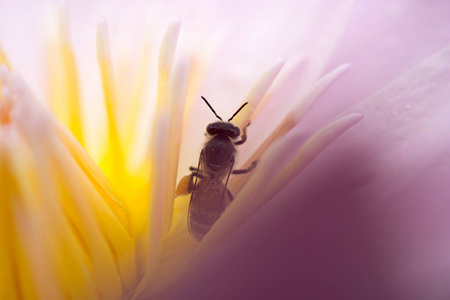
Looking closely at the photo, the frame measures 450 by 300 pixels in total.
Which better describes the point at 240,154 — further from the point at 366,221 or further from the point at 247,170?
the point at 366,221

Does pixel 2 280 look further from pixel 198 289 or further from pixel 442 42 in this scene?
pixel 442 42

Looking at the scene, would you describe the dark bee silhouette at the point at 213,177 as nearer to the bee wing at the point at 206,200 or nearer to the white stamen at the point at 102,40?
the bee wing at the point at 206,200

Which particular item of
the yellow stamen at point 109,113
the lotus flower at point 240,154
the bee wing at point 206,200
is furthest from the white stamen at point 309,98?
the yellow stamen at point 109,113

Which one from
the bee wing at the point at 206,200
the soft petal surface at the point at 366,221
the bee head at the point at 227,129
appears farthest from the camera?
the bee head at the point at 227,129

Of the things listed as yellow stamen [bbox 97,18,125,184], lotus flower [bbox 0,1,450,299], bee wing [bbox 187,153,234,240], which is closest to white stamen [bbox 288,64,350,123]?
lotus flower [bbox 0,1,450,299]

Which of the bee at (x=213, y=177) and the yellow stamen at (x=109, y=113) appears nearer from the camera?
the bee at (x=213, y=177)

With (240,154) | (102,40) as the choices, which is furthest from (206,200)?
(102,40)

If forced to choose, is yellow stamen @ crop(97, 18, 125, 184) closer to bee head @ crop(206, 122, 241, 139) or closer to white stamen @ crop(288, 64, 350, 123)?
bee head @ crop(206, 122, 241, 139)
